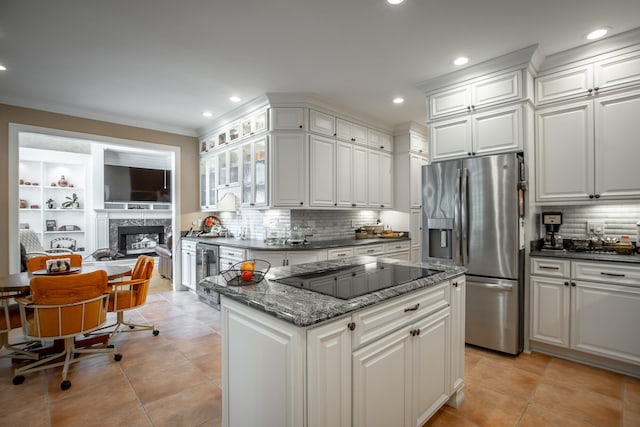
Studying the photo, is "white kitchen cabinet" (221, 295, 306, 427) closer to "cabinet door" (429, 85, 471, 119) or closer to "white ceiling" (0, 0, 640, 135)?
"white ceiling" (0, 0, 640, 135)

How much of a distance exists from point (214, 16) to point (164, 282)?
5.41 m

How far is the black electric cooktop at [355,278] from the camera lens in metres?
1.54

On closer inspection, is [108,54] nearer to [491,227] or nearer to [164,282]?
[491,227]

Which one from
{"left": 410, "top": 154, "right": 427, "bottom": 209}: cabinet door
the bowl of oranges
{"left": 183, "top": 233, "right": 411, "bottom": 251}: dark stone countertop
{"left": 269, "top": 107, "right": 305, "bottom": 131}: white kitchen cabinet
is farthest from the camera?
{"left": 410, "top": 154, "right": 427, "bottom": 209}: cabinet door

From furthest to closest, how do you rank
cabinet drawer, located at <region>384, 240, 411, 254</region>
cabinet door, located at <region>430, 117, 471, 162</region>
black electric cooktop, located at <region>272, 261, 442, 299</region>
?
cabinet drawer, located at <region>384, 240, 411, 254</region>
cabinet door, located at <region>430, 117, 471, 162</region>
black electric cooktop, located at <region>272, 261, 442, 299</region>

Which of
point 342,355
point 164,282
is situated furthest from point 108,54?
point 164,282

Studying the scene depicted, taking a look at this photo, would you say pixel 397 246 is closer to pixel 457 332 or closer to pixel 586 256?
pixel 586 256

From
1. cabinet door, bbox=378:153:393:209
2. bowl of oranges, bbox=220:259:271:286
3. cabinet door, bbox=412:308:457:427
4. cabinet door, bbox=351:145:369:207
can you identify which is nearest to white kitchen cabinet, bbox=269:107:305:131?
cabinet door, bbox=351:145:369:207

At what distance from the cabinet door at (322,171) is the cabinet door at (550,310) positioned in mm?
2538

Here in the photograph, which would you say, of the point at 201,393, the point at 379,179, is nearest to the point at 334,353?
the point at 201,393

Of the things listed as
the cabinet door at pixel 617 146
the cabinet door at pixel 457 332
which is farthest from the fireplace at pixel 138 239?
the cabinet door at pixel 617 146

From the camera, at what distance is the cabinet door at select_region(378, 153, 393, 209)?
5246 mm

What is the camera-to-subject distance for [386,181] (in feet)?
17.5

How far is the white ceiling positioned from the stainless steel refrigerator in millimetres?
1122
